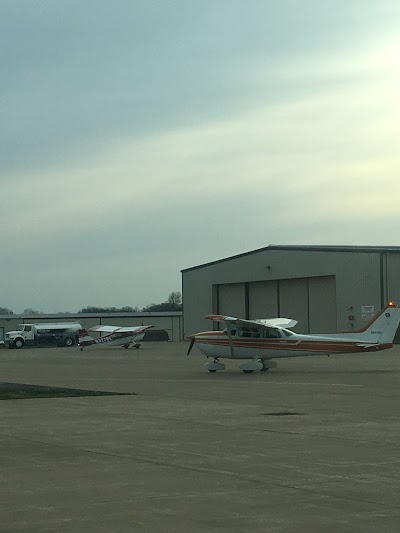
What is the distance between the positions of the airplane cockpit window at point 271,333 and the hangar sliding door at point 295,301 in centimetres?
4150

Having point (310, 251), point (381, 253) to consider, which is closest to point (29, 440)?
point (381, 253)

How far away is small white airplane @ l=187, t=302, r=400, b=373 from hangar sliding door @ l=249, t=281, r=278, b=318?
44.0m

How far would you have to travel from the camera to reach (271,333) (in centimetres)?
3509

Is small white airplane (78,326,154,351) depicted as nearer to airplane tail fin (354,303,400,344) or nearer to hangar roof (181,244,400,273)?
hangar roof (181,244,400,273)

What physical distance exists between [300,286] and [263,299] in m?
4.81

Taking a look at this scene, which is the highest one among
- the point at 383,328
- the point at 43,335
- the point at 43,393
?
the point at 43,335

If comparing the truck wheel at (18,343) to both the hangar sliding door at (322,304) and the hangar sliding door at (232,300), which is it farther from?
the hangar sliding door at (322,304)

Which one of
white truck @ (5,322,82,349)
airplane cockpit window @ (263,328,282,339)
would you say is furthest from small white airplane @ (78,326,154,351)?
airplane cockpit window @ (263,328,282,339)

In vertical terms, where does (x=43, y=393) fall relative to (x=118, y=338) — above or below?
below

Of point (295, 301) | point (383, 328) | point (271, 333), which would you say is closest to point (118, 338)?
point (295, 301)

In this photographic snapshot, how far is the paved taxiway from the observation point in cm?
888

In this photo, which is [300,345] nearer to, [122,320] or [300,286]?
[300,286]

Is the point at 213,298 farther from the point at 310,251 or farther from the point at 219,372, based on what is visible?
the point at 219,372

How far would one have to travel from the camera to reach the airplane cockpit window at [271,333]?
3506cm
